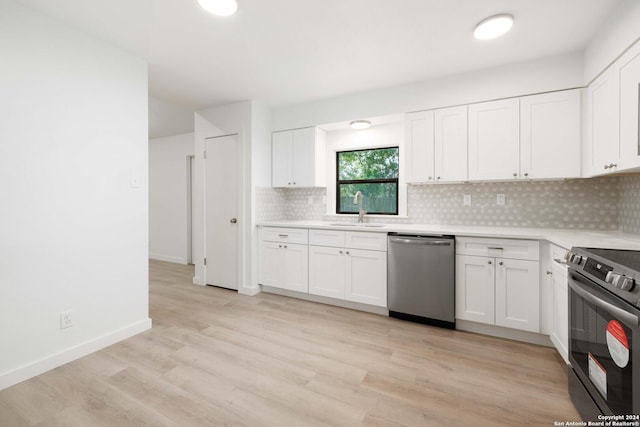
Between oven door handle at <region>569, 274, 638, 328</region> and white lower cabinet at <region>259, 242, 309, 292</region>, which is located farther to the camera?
white lower cabinet at <region>259, 242, 309, 292</region>

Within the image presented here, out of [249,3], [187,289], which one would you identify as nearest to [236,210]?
[187,289]

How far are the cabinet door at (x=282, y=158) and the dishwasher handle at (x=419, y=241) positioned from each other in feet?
5.68

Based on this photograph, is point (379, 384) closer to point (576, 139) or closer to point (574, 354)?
point (574, 354)

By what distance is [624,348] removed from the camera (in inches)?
44.4

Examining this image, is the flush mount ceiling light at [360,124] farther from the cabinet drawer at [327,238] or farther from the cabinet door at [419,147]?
the cabinet drawer at [327,238]

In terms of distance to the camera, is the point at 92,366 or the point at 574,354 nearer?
the point at 574,354

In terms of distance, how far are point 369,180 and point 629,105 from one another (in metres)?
2.48

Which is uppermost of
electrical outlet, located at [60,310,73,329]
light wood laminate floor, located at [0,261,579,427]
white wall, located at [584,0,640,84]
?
white wall, located at [584,0,640,84]

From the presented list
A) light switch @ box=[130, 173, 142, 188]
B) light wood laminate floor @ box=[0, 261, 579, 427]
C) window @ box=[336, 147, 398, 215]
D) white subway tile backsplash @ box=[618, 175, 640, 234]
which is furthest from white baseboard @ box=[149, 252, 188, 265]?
white subway tile backsplash @ box=[618, 175, 640, 234]

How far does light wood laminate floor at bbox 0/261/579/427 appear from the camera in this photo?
1578 millimetres

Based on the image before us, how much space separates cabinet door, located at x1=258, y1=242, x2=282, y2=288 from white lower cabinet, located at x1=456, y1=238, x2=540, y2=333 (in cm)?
207

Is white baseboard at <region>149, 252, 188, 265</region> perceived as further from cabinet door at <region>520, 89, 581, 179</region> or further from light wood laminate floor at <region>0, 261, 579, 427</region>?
cabinet door at <region>520, 89, 581, 179</region>

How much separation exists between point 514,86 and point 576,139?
717mm

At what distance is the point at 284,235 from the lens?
11.7 feet
